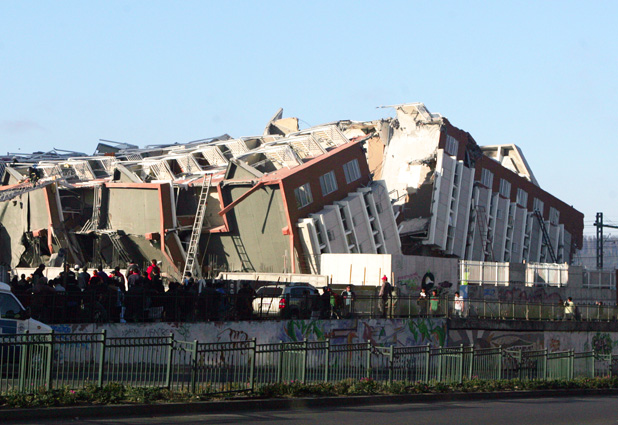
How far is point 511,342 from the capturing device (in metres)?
34.0

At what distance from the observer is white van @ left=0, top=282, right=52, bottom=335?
56.2ft

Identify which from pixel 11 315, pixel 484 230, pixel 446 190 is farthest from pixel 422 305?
pixel 484 230

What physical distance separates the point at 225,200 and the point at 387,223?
943cm

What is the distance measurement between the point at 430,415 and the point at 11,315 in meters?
8.54

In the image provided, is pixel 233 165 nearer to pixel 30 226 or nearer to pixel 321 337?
pixel 30 226

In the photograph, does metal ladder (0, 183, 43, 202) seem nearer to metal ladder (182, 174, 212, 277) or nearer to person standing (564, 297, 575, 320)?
metal ladder (182, 174, 212, 277)

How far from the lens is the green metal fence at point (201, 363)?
14.1m

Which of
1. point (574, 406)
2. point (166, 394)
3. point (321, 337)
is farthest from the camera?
point (321, 337)

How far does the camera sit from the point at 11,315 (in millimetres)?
17250

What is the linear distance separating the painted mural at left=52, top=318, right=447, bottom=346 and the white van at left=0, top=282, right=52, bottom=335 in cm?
291

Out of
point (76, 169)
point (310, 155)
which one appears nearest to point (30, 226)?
point (76, 169)

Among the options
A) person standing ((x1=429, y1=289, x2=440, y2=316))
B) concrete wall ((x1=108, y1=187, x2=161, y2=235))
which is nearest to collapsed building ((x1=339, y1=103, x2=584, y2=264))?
concrete wall ((x1=108, y1=187, x2=161, y2=235))

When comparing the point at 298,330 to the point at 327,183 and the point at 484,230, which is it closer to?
the point at 327,183

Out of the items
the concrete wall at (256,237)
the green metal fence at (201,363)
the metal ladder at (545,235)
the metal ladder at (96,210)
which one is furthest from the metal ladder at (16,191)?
the metal ladder at (545,235)
